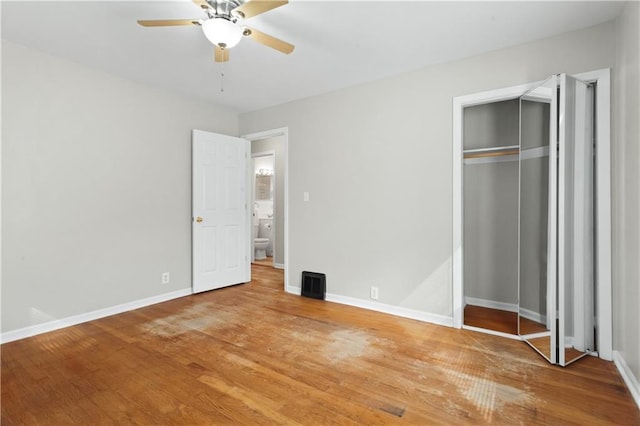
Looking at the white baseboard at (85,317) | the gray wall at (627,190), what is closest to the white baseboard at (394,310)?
the gray wall at (627,190)

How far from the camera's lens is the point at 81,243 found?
10.9 feet

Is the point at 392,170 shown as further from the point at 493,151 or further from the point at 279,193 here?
the point at 279,193

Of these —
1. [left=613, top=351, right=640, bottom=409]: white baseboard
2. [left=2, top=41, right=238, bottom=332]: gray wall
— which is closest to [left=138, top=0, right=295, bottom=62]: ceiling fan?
[left=2, top=41, right=238, bottom=332]: gray wall

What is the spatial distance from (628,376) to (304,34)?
3.35m

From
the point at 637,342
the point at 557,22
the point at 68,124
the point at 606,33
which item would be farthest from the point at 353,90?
the point at 637,342

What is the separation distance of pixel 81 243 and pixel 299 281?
246 cm

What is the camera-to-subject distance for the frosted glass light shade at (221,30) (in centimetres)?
201

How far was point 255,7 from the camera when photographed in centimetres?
196

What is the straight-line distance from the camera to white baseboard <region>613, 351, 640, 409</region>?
1939mm

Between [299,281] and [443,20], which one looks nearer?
[443,20]

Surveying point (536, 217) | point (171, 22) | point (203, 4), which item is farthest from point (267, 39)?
point (536, 217)

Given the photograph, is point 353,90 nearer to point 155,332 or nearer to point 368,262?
point 368,262

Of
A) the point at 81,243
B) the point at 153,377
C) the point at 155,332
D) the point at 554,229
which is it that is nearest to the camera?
the point at 153,377

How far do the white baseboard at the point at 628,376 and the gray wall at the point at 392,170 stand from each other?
3.95 feet
